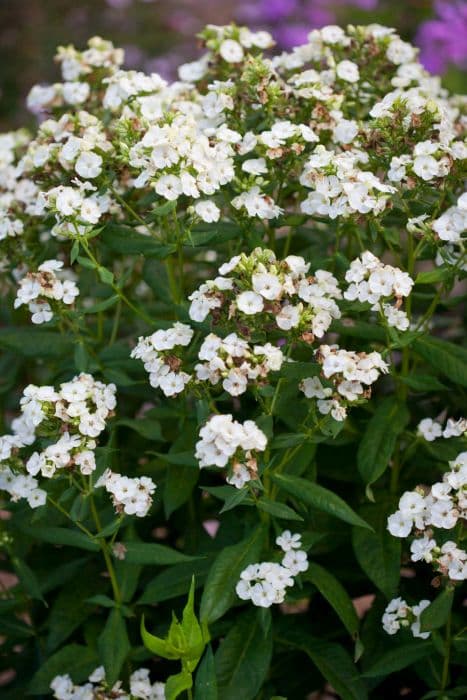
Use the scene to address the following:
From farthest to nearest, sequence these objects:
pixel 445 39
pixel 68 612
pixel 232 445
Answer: pixel 445 39 < pixel 68 612 < pixel 232 445

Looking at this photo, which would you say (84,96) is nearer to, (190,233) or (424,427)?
(190,233)

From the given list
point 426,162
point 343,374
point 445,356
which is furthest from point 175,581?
point 426,162

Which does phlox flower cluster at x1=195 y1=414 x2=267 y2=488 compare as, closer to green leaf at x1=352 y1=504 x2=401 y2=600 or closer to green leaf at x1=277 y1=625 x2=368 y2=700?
green leaf at x1=352 y1=504 x2=401 y2=600

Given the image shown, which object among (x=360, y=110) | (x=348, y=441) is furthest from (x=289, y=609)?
(x=360, y=110)

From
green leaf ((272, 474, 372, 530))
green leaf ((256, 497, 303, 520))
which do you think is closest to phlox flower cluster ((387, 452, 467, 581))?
green leaf ((272, 474, 372, 530))

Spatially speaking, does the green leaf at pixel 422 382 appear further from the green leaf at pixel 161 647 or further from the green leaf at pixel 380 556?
the green leaf at pixel 161 647

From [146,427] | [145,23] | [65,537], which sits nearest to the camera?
[65,537]

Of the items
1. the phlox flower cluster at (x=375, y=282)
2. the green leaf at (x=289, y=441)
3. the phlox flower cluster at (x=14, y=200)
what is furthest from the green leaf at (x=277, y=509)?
the phlox flower cluster at (x=14, y=200)

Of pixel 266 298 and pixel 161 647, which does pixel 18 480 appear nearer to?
pixel 161 647
